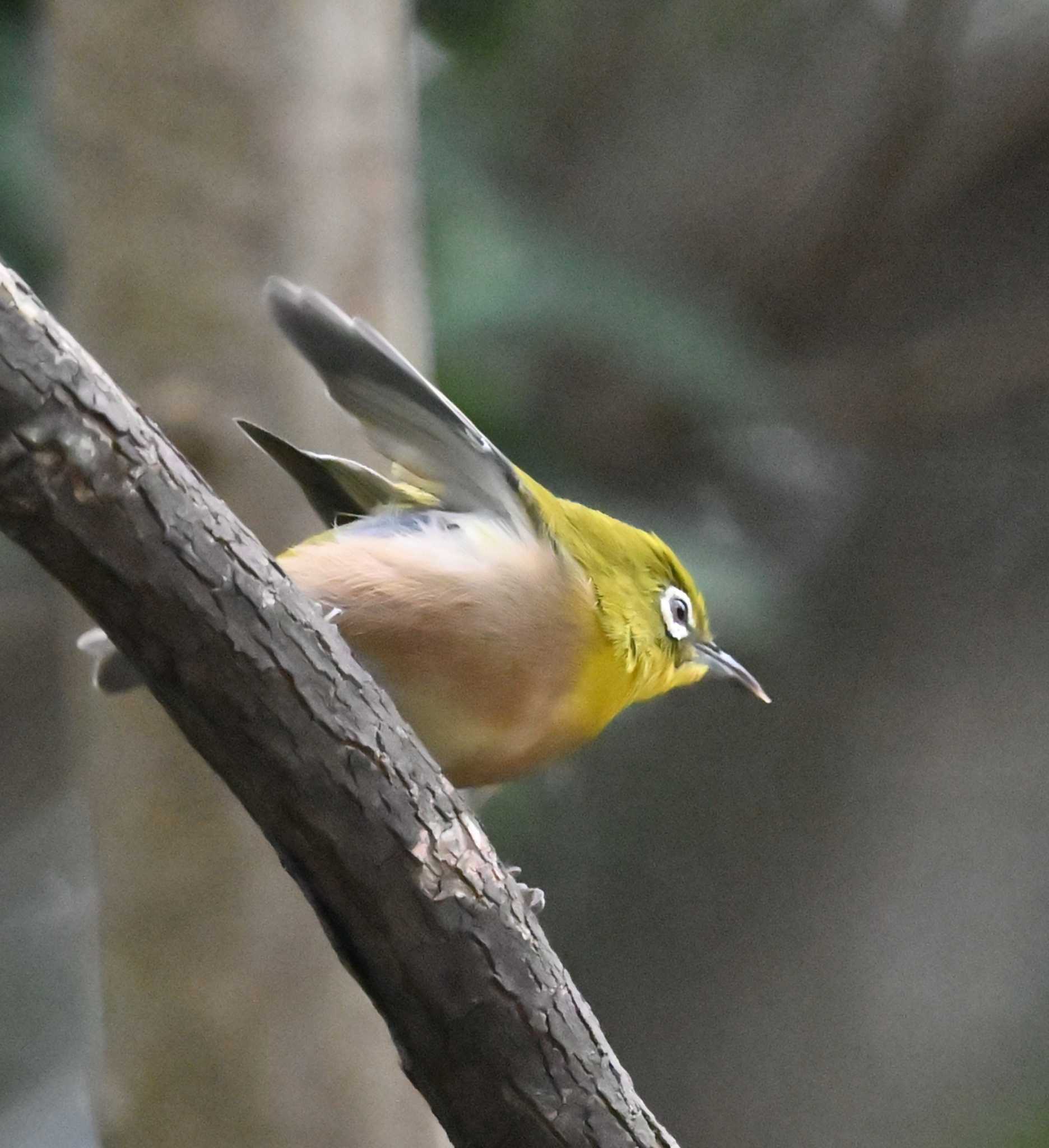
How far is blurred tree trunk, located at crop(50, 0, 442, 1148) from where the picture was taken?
6.25ft

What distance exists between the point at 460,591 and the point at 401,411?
0.18 meters

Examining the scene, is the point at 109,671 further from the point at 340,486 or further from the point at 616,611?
the point at 616,611

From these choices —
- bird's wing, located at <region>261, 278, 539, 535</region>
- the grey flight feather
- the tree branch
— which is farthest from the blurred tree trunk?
the tree branch

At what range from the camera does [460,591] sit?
1312 millimetres

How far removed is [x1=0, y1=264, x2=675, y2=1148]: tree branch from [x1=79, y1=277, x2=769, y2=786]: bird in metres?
0.31

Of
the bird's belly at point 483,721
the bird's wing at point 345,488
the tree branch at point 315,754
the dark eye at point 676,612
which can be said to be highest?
the bird's wing at point 345,488

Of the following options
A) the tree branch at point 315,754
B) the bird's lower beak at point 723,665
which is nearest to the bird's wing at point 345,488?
the bird's lower beak at point 723,665

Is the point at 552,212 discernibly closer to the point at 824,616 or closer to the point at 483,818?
the point at 824,616

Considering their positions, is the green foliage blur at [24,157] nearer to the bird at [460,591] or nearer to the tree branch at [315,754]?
the bird at [460,591]

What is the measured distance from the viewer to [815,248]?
2996 mm

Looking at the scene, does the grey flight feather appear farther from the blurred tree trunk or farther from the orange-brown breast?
the blurred tree trunk

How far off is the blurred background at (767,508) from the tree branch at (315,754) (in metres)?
1.65

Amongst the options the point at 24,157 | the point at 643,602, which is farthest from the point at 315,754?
the point at 24,157

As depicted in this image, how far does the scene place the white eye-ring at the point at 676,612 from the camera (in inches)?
61.2
